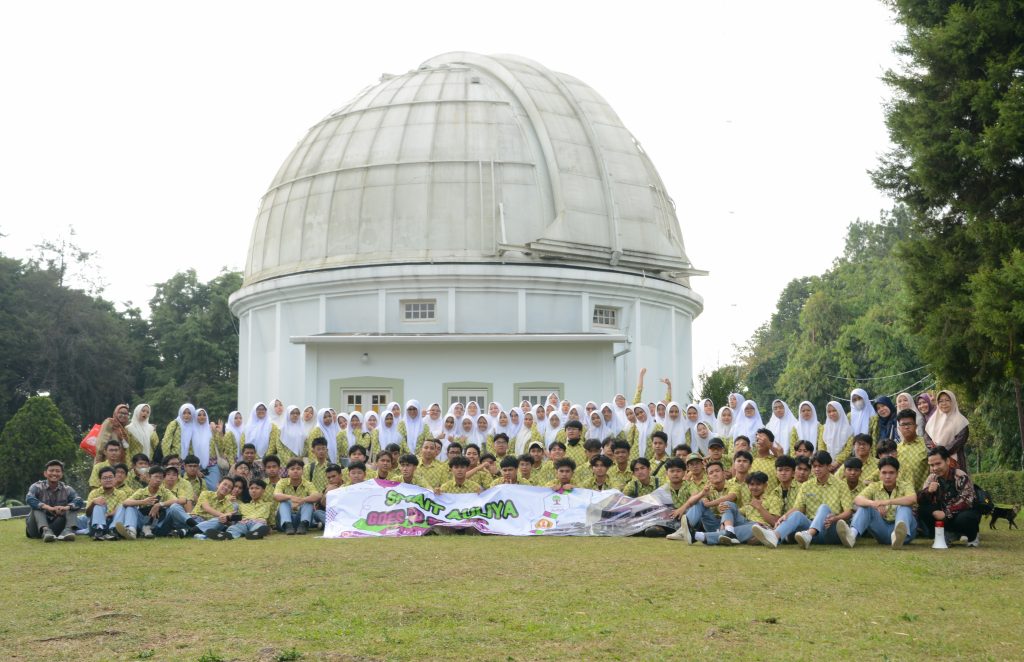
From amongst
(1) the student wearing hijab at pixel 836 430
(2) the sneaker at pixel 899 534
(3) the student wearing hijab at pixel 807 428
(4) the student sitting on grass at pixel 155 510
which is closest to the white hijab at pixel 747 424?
(3) the student wearing hijab at pixel 807 428

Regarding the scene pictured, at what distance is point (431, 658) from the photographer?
5.66 m

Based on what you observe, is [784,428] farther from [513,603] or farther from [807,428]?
[513,603]

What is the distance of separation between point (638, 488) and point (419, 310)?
56.5 feet

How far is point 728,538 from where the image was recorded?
11.4 m

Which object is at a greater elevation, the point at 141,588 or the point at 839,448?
the point at 839,448

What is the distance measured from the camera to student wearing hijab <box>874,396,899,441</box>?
47.1ft

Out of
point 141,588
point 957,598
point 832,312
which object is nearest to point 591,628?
point 957,598

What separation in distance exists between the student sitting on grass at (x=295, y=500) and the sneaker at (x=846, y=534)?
6.60 meters

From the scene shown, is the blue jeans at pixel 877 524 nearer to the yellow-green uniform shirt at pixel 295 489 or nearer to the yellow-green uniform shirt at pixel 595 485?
the yellow-green uniform shirt at pixel 595 485

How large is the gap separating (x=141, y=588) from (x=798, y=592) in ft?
16.2

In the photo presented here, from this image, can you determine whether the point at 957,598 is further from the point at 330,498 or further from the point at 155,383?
the point at 155,383

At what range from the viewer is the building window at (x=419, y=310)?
30453 mm

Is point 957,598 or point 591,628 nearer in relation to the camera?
point 591,628

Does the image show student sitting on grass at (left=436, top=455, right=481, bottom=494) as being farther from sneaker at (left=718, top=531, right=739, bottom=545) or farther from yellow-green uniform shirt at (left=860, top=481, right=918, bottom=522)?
yellow-green uniform shirt at (left=860, top=481, right=918, bottom=522)
